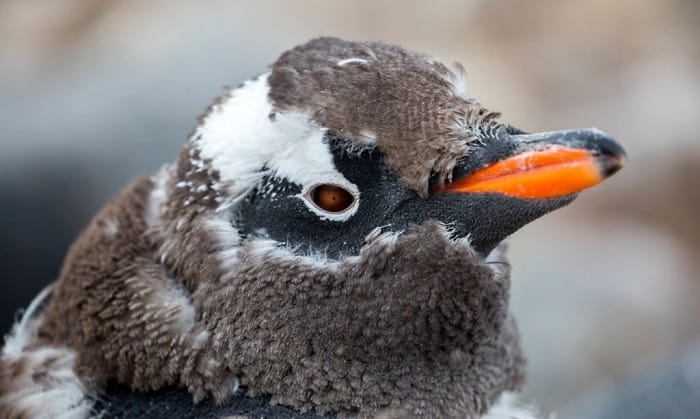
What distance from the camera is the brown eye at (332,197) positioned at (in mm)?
2037

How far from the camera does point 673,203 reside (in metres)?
7.14

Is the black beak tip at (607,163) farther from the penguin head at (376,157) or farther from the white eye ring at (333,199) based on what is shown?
the white eye ring at (333,199)

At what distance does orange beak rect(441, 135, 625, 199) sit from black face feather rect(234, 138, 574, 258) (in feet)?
0.06

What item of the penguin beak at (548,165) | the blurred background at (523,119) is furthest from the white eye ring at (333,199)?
the blurred background at (523,119)

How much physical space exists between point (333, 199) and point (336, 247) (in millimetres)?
108

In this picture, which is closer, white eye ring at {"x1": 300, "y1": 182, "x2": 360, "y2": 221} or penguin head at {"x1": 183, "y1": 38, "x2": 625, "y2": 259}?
penguin head at {"x1": 183, "y1": 38, "x2": 625, "y2": 259}

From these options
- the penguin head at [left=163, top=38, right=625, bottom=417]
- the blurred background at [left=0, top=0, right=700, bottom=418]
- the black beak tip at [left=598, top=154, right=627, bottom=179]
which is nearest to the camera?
the black beak tip at [left=598, top=154, right=627, bottom=179]

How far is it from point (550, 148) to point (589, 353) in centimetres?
404

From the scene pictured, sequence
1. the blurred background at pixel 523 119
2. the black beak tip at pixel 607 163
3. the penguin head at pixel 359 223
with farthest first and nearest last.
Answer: the blurred background at pixel 523 119, the penguin head at pixel 359 223, the black beak tip at pixel 607 163

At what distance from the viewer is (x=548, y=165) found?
1881 millimetres

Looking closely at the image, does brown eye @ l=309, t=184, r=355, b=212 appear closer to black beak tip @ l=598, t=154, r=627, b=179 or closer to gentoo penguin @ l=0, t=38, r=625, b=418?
gentoo penguin @ l=0, t=38, r=625, b=418

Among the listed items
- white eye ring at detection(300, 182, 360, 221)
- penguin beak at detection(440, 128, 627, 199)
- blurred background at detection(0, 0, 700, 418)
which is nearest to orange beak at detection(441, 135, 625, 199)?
penguin beak at detection(440, 128, 627, 199)

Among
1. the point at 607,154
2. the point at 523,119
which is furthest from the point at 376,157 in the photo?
the point at 523,119

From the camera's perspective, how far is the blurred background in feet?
16.5
